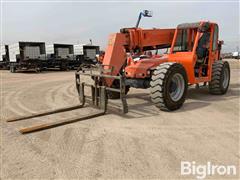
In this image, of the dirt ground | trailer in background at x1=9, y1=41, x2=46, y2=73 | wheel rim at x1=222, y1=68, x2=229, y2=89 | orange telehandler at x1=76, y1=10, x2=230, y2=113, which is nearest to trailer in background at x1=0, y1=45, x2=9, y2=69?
trailer in background at x1=9, y1=41, x2=46, y2=73

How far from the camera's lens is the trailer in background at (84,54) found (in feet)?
91.4

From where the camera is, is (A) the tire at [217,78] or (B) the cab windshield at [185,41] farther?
(A) the tire at [217,78]

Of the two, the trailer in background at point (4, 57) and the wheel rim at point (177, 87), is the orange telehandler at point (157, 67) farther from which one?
the trailer in background at point (4, 57)

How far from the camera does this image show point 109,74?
6523mm

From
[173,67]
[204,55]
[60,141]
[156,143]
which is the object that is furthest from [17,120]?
[204,55]

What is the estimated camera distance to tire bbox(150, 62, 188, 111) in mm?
6160

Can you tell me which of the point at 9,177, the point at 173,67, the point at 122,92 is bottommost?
the point at 9,177

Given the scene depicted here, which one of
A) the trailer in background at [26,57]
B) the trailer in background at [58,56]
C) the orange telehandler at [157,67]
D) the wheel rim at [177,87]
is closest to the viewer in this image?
the orange telehandler at [157,67]

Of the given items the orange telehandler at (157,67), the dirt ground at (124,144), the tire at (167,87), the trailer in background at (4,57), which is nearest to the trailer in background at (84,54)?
the trailer in background at (4,57)

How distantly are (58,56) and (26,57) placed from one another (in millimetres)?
3629

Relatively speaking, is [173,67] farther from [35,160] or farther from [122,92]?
[35,160]

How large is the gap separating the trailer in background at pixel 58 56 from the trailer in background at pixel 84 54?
0.99 m

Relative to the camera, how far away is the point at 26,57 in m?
23.7

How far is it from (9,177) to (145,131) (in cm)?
255
